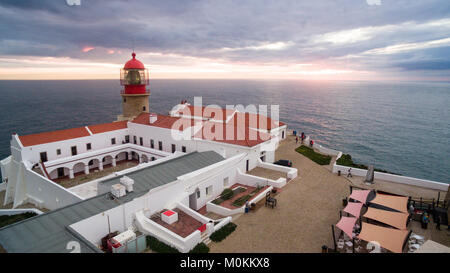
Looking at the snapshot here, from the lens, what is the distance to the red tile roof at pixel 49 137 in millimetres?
28947

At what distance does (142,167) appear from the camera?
25.4m

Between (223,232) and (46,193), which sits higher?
(223,232)

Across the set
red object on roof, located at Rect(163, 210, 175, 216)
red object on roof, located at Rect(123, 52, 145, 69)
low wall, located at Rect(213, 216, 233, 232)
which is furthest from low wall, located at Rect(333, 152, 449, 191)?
red object on roof, located at Rect(123, 52, 145, 69)

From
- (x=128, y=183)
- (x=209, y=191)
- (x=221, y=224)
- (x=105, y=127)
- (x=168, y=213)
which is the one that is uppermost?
(x=105, y=127)

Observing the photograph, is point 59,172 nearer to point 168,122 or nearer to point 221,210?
point 168,122

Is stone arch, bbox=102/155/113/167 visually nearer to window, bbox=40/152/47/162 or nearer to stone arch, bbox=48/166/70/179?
stone arch, bbox=48/166/70/179

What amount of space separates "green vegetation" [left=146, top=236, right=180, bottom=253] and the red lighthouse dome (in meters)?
30.5

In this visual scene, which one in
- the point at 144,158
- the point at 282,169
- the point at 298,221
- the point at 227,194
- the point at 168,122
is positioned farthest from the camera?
the point at 144,158

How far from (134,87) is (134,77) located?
157cm

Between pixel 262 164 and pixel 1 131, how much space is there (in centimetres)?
7923

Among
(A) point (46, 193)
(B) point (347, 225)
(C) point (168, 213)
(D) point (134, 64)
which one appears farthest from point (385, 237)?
(D) point (134, 64)

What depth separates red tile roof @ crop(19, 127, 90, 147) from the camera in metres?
28.9
